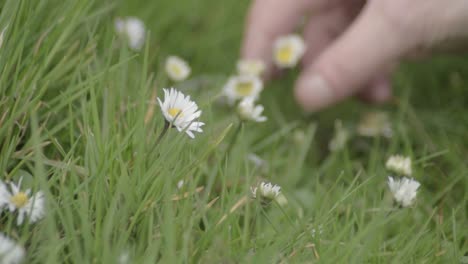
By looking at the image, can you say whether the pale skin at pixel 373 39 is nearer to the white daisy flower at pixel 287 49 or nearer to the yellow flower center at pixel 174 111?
the white daisy flower at pixel 287 49

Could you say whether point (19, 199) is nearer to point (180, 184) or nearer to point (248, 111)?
point (180, 184)

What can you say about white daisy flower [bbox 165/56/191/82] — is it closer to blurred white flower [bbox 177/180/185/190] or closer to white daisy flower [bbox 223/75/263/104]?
white daisy flower [bbox 223/75/263/104]

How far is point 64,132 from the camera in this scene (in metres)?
1.18

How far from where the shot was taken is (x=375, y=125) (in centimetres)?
192

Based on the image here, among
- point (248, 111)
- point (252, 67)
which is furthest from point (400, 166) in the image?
point (252, 67)

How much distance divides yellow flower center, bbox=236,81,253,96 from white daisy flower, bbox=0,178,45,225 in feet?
2.75

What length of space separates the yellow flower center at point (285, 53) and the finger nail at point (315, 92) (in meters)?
0.25

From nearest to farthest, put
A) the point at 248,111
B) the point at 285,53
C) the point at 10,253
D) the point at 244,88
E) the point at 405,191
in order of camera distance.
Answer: the point at 10,253
the point at 405,191
the point at 248,111
the point at 244,88
the point at 285,53

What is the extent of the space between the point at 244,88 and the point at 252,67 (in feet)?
0.77

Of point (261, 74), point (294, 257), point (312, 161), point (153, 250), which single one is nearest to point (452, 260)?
point (294, 257)

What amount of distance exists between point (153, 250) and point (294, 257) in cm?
24

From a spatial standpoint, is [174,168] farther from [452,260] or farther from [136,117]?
[452,260]

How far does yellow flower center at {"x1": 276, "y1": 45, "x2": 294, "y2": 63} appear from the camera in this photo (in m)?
2.02

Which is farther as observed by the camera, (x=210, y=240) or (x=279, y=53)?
(x=279, y=53)
